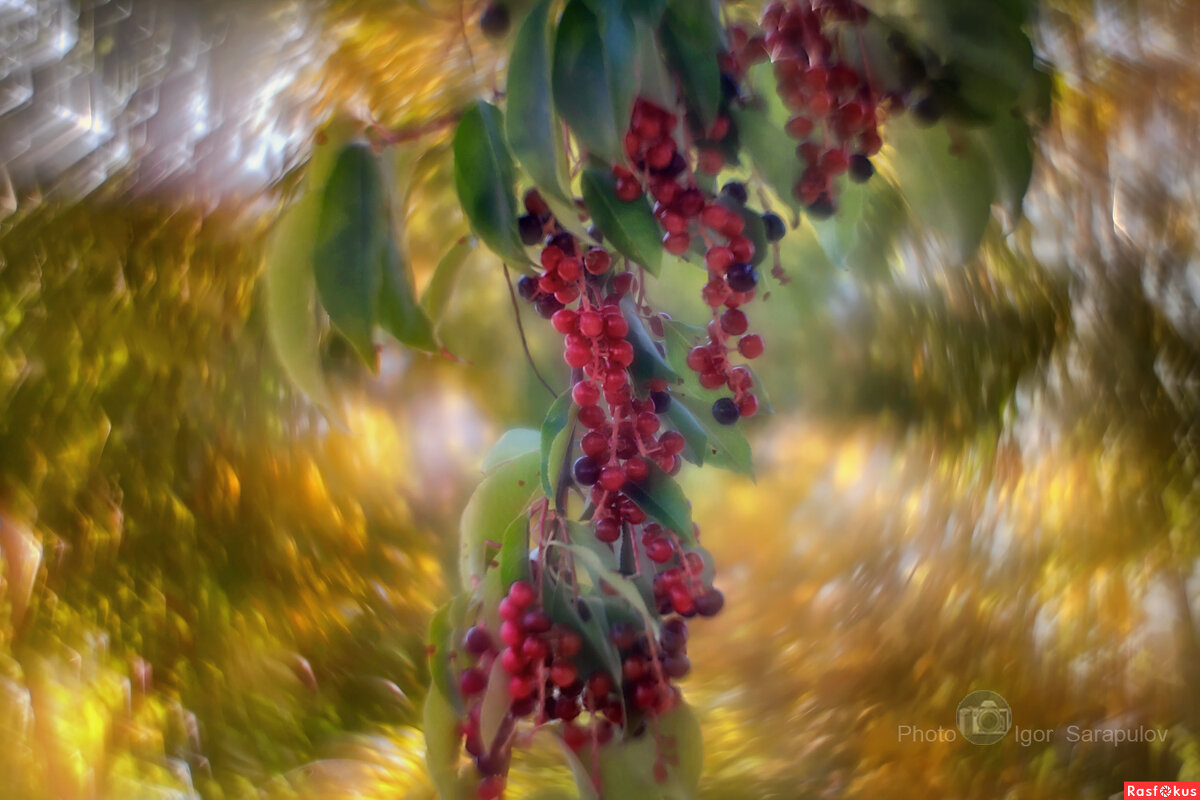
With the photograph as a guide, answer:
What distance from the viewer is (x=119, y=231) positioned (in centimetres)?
43

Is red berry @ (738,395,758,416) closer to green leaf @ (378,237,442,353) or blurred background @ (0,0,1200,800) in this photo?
blurred background @ (0,0,1200,800)

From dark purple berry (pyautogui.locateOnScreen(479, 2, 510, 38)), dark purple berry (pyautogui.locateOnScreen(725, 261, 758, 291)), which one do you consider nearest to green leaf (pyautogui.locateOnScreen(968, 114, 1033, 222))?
dark purple berry (pyautogui.locateOnScreen(725, 261, 758, 291))

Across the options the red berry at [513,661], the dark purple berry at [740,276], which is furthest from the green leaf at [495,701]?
the dark purple berry at [740,276]

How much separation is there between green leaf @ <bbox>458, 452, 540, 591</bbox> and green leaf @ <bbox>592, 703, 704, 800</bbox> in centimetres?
11

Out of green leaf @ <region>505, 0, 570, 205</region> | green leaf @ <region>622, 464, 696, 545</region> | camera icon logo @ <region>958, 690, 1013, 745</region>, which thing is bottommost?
camera icon logo @ <region>958, 690, 1013, 745</region>

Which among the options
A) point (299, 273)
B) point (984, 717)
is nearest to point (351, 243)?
point (299, 273)

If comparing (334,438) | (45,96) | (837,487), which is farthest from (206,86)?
(837,487)

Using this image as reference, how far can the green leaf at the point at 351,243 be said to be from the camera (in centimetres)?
39

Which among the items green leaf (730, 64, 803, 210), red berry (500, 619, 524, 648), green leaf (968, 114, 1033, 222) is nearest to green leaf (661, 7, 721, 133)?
green leaf (730, 64, 803, 210)

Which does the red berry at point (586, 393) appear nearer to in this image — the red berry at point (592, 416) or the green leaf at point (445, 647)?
the red berry at point (592, 416)

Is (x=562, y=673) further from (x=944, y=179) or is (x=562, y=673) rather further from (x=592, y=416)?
(x=944, y=179)

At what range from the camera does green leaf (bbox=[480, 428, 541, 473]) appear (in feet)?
1.45

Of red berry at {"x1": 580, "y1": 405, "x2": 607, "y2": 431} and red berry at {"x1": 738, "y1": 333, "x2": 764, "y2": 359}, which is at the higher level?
red berry at {"x1": 738, "y1": 333, "x2": 764, "y2": 359}

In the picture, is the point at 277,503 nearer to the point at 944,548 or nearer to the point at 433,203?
the point at 433,203
